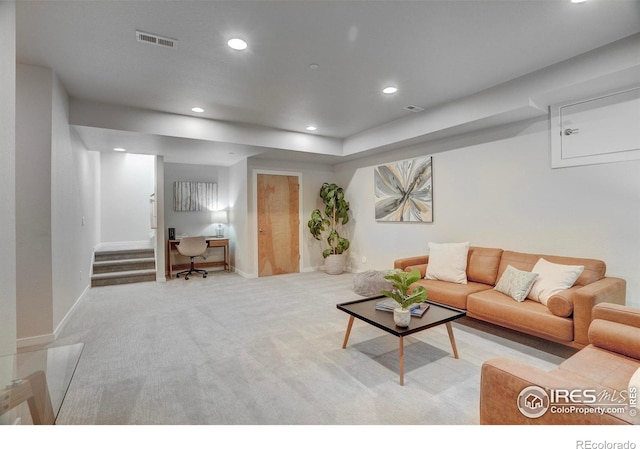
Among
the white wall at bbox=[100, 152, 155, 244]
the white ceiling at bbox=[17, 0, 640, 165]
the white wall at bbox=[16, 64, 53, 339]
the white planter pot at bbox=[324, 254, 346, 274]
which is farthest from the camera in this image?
the white wall at bbox=[100, 152, 155, 244]

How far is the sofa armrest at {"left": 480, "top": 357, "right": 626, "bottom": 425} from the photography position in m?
1.11

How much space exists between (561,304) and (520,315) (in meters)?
0.32

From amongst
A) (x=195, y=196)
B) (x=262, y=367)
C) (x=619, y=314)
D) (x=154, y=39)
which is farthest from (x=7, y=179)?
(x=195, y=196)

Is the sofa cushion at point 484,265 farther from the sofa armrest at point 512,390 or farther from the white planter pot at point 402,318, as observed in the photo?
the sofa armrest at point 512,390

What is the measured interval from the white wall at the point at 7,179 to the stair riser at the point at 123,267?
4.48 m

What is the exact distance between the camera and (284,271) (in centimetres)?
629

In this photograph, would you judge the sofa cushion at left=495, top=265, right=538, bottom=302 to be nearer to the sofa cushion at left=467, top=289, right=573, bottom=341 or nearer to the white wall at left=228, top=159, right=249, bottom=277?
the sofa cushion at left=467, top=289, right=573, bottom=341

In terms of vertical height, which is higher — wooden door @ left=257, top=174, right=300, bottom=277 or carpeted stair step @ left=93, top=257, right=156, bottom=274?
wooden door @ left=257, top=174, right=300, bottom=277

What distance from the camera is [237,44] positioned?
254 cm

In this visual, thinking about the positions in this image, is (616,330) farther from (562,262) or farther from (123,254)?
(123,254)

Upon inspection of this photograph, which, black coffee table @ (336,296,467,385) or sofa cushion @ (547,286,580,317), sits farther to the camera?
sofa cushion @ (547,286,580,317)

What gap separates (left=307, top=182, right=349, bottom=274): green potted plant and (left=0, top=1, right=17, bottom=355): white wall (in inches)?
190

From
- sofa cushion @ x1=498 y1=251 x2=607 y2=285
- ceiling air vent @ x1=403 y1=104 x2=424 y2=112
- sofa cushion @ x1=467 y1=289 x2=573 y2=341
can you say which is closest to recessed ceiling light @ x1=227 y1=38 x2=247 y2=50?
ceiling air vent @ x1=403 y1=104 x2=424 y2=112

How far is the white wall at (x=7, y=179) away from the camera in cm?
161
